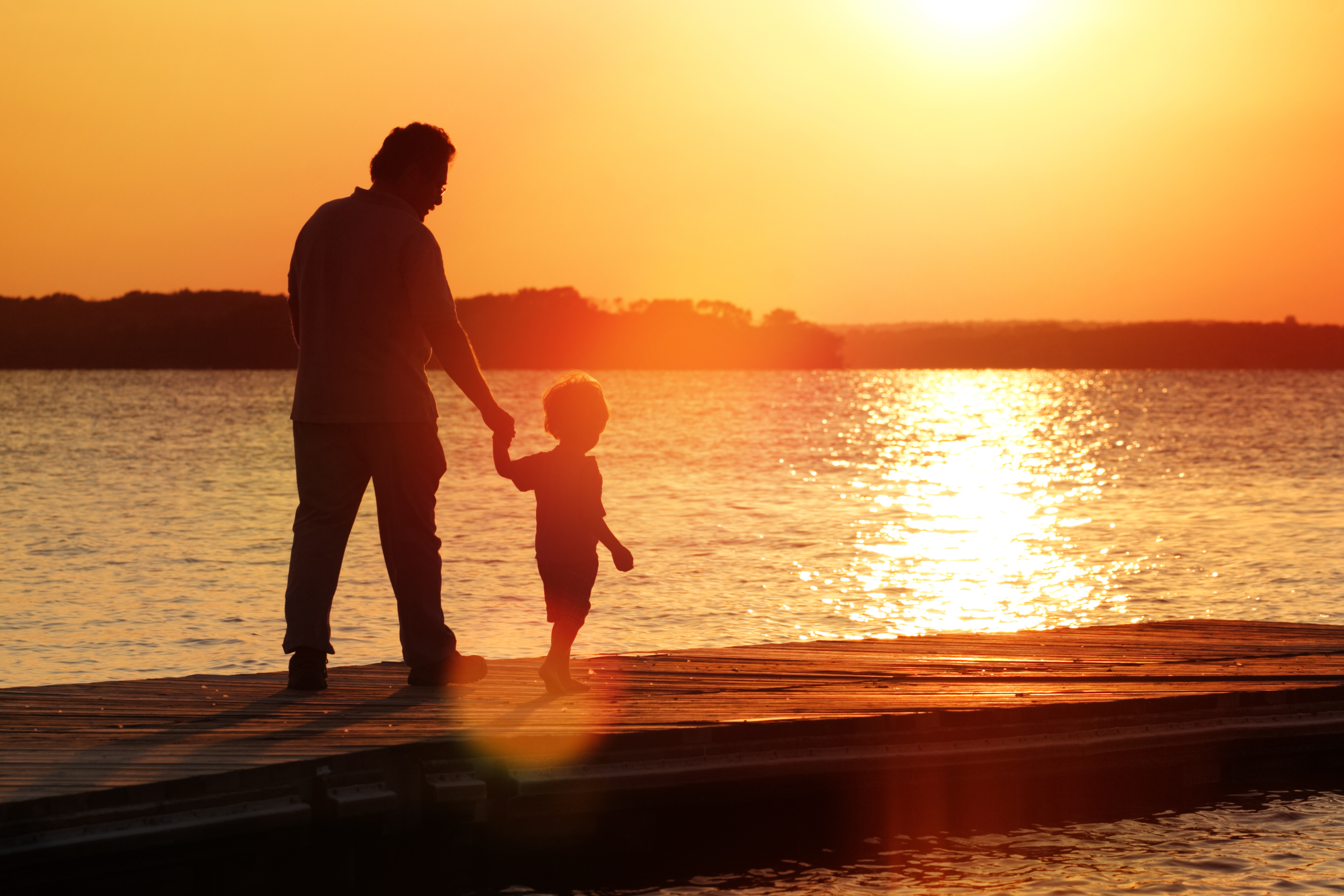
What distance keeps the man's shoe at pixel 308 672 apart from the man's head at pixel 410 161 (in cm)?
179

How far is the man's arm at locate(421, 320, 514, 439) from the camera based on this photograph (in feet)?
15.6

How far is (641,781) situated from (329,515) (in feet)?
4.98

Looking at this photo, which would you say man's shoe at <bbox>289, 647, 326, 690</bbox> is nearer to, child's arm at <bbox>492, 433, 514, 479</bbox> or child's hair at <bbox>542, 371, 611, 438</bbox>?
child's arm at <bbox>492, 433, 514, 479</bbox>

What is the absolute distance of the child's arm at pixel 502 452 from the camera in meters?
4.74

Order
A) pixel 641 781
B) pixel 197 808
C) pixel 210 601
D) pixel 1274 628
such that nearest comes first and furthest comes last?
pixel 197 808 < pixel 641 781 < pixel 1274 628 < pixel 210 601

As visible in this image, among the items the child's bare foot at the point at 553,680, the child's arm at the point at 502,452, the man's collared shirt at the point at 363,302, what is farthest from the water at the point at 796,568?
the man's collared shirt at the point at 363,302

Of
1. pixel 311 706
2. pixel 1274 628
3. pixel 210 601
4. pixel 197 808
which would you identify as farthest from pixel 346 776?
pixel 210 601

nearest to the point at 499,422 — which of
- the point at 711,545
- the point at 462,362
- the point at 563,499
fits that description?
the point at 462,362

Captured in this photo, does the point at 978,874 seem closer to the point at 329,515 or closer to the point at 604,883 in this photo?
the point at 604,883

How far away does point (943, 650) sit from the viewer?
6.67 meters

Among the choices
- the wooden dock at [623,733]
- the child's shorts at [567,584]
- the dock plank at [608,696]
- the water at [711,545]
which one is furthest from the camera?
the water at [711,545]

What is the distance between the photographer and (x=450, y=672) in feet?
17.1

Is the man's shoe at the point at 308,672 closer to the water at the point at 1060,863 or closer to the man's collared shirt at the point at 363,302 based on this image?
the man's collared shirt at the point at 363,302

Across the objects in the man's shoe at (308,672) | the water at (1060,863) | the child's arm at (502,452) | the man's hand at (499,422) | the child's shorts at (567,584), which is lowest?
the water at (1060,863)
